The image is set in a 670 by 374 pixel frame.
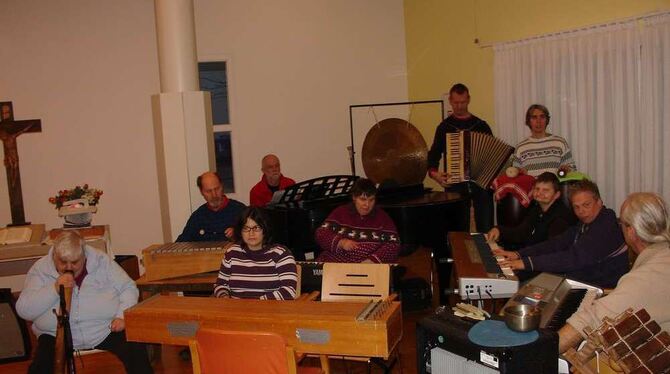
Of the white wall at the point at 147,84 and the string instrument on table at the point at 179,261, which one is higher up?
the white wall at the point at 147,84

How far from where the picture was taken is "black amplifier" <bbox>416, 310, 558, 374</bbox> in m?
2.58

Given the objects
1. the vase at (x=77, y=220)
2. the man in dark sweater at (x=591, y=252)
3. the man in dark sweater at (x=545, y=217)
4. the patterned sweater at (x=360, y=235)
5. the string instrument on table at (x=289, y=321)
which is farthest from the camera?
the vase at (x=77, y=220)

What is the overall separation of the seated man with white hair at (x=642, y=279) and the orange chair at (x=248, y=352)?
1.10 m

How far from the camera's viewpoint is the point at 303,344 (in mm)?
3072

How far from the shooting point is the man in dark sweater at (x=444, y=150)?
19.8 ft

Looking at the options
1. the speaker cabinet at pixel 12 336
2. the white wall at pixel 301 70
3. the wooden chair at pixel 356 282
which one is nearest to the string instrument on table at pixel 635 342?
the wooden chair at pixel 356 282

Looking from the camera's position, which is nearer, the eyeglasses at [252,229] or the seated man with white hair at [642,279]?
the seated man with white hair at [642,279]

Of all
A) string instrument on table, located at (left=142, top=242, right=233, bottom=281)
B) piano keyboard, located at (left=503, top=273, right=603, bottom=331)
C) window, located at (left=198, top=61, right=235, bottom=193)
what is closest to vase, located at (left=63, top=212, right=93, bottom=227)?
string instrument on table, located at (left=142, top=242, right=233, bottom=281)

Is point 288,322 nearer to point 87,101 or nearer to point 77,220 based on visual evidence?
point 77,220

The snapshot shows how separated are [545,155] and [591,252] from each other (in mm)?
2310

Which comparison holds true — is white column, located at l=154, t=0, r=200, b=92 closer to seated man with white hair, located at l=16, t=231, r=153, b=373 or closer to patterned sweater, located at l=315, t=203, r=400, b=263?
patterned sweater, located at l=315, t=203, r=400, b=263

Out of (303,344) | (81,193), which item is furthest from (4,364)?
(303,344)

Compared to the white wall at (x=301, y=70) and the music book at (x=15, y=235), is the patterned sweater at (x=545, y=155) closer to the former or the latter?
the white wall at (x=301, y=70)

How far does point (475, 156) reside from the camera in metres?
5.89
